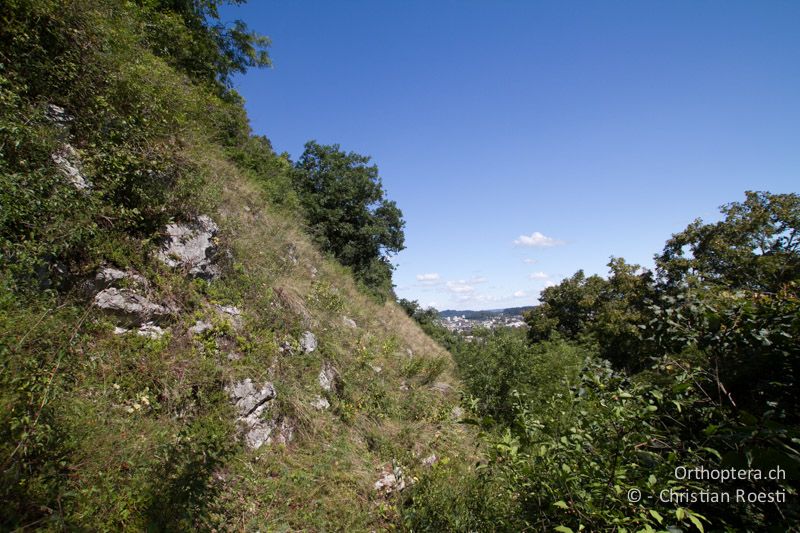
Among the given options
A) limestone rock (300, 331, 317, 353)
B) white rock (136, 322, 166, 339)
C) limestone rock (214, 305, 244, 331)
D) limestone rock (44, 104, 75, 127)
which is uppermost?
limestone rock (44, 104, 75, 127)

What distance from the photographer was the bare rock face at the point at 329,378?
6.13 m

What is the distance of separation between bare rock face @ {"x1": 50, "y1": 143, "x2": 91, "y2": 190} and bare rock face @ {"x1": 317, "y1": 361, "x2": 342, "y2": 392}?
4.46m

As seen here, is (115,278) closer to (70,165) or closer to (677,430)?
(70,165)

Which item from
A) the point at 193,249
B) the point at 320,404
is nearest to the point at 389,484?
the point at 320,404

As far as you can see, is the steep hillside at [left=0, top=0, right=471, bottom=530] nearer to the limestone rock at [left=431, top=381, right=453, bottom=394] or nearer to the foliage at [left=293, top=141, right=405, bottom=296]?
the limestone rock at [left=431, top=381, right=453, bottom=394]

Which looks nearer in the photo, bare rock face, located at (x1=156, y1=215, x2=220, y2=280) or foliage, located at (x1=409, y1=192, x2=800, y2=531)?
foliage, located at (x1=409, y1=192, x2=800, y2=531)

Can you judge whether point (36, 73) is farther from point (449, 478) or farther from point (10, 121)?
point (449, 478)

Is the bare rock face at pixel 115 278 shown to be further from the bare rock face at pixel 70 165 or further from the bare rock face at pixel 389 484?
the bare rock face at pixel 389 484

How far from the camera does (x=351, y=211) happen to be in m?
17.7

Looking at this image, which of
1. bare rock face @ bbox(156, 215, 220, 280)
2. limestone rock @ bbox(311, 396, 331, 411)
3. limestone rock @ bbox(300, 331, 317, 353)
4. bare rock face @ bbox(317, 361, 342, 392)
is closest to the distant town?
bare rock face @ bbox(317, 361, 342, 392)

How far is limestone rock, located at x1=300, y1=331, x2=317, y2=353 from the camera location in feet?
20.7

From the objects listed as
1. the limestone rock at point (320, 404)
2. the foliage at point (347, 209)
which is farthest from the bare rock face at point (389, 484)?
the foliage at point (347, 209)

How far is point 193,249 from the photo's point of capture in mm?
5465

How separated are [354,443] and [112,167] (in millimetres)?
5546
